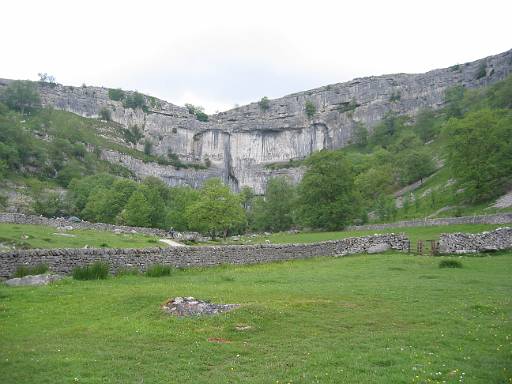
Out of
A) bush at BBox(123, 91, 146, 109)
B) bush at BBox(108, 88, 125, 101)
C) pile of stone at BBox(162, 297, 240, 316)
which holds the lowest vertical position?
pile of stone at BBox(162, 297, 240, 316)

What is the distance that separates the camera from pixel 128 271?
78.2 ft

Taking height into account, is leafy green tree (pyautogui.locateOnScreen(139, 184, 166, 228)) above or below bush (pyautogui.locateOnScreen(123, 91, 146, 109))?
below

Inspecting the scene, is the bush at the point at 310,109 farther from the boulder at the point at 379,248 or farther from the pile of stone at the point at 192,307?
the pile of stone at the point at 192,307

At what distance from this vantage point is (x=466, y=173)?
179 ft

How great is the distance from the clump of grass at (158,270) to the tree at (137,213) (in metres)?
52.4

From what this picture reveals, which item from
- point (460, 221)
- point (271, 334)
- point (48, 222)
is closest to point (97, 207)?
point (48, 222)

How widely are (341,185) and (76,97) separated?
15427cm

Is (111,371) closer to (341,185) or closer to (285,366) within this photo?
(285,366)

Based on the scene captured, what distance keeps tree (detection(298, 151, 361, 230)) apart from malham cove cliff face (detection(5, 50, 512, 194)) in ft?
353

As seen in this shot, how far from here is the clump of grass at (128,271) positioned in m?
23.5

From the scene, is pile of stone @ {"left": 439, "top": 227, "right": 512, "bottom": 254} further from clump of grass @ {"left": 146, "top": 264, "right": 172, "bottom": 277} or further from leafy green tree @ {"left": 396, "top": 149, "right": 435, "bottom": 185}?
leafy green tree @ {"left": 396, "top": 149, "right": 435, "bottom": 185}

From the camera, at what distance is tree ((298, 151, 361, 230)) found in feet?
201

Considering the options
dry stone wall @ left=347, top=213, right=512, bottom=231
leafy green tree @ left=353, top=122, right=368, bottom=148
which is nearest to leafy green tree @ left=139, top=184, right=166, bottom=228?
dry stone wall @ left=347, top=213, right=512, bottom=231

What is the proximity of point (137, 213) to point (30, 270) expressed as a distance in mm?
55619
